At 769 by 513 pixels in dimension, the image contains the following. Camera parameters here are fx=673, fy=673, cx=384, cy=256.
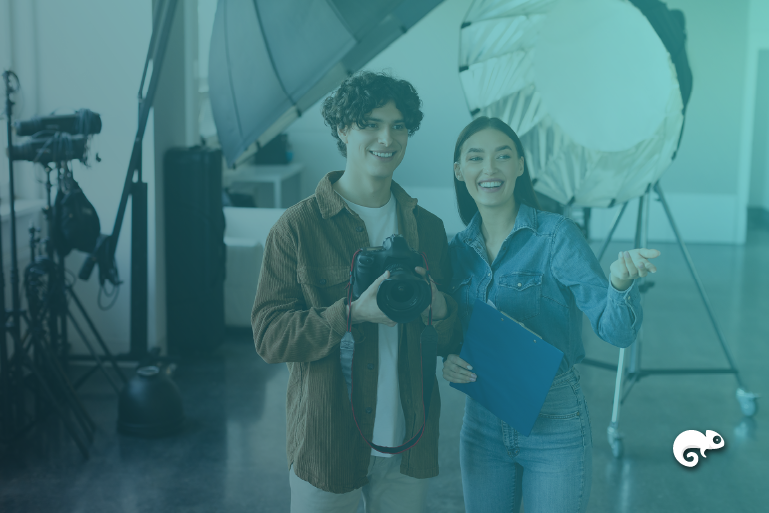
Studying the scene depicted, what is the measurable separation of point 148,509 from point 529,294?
1670mm

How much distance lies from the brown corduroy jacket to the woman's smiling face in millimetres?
158

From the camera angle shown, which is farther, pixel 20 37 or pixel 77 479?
pixel 20 37

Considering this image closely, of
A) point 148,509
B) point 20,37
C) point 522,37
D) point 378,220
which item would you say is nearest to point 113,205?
point 20,37

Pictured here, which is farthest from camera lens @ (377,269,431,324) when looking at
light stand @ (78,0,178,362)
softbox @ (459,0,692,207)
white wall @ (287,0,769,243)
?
white wall @ (287,0,769,243)

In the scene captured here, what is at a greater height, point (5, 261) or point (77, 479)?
point (5, 261)

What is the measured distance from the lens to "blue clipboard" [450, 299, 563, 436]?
1.20m

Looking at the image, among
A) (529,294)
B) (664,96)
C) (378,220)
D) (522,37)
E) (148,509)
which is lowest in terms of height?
(148,509)

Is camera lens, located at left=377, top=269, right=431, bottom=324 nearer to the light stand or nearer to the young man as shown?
the young man

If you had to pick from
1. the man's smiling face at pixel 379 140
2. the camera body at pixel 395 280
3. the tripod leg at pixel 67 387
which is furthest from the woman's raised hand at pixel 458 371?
the tripod leg at pixel 67 387

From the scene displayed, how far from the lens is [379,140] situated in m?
1.16

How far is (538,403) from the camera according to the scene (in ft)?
3.96

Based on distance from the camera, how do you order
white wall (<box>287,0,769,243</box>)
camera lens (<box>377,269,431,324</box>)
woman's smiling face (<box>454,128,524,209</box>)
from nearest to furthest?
→ camera lens (<box>377,269,431,324</box>) < woman's smiling face (<box>454,128,524,209</box>) < white wall (<box>287,0,769,243</box>)

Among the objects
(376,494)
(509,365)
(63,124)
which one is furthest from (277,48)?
(63,124)

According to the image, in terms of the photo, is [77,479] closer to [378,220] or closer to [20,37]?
[378,220]
